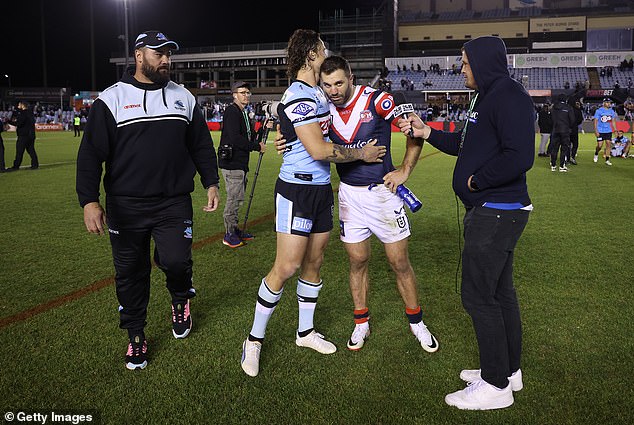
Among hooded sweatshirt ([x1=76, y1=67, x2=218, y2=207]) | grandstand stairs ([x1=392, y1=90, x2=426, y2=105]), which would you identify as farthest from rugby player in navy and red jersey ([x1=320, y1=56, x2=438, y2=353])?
grandstand stairs ([x1=392, y1=90, x2=426, y2=105])

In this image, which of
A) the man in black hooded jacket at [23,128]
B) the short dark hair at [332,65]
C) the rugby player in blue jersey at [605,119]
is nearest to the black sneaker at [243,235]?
the short dark hair at [332,65]

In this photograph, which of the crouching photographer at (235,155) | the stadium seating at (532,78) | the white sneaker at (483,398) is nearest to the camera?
the white sneaker at (483,398)

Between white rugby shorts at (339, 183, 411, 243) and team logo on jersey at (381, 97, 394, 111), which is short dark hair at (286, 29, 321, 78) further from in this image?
white rugby shorts at (339, 183, 411, 243)

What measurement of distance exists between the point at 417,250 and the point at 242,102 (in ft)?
10.5

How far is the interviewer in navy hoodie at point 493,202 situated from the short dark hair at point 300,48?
3.38 feet

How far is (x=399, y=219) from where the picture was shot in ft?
12.6

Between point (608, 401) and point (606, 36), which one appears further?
point (606, 36)

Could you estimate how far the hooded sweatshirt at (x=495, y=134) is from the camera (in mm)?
2711

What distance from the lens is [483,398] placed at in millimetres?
3043

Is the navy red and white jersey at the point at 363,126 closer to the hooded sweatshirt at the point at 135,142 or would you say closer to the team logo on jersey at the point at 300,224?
the team logo on jersey at the point at 300,224

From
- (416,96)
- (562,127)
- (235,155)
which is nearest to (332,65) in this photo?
(235,155)

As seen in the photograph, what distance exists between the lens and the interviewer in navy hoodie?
108 inches

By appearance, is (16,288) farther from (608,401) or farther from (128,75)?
(608,401)

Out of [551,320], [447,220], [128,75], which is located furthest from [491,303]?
[447,220]
